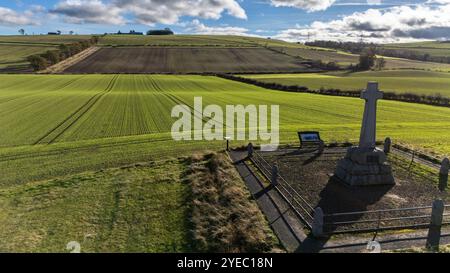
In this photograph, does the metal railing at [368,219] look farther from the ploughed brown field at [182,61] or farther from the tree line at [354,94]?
the ploughed brown field at [182,61]

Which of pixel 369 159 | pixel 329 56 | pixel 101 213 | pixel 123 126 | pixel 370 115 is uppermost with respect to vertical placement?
pixel 329 56

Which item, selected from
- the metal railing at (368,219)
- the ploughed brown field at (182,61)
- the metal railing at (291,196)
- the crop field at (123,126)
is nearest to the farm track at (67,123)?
the crop field at (123,126)

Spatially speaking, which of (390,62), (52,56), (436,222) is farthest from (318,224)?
(390,62)

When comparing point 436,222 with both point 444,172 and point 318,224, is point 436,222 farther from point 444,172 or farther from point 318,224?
point 444,172

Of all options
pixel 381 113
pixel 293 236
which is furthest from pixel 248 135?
pixel 381 113

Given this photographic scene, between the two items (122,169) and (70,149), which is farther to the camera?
(70,149)

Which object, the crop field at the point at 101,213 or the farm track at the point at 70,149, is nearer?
the crop field at the point at 101,213
